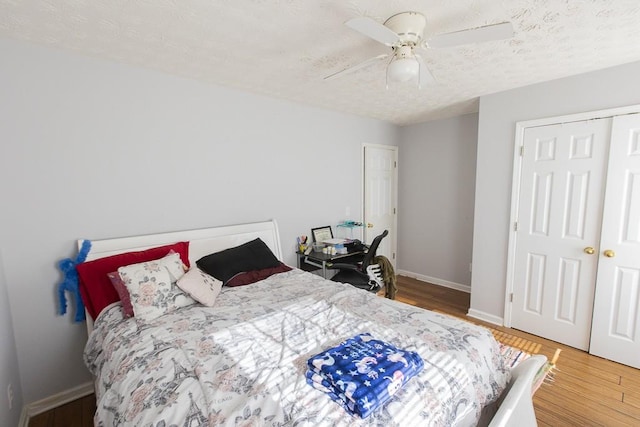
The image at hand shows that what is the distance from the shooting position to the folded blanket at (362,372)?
1.05 meters

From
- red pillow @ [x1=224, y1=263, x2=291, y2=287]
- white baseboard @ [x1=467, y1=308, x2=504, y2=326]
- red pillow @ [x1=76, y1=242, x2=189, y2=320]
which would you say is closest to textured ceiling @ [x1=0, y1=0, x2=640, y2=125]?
red pillow @ [x1=76, y1=242, x2=189, y2=320]

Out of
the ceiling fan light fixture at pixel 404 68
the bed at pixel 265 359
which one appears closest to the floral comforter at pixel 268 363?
the bed at pixel 265 359

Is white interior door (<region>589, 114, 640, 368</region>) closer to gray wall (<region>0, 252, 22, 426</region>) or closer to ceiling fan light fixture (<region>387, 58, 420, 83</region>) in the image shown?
ceiling fan light fixture (<region>387, 58, 420, 83</region>)

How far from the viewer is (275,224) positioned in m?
3.07

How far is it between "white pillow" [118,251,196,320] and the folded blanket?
3.67ft

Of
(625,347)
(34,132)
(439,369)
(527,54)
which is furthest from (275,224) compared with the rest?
(625,347)

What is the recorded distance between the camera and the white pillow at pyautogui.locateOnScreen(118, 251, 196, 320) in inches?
70.7

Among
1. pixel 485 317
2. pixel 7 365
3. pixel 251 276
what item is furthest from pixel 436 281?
pixel 7 365

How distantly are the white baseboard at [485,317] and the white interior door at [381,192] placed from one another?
145 cm

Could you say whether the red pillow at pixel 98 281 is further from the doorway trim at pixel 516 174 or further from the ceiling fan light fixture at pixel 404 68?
the doorway trim at pixel 516 174

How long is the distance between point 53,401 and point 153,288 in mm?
1195

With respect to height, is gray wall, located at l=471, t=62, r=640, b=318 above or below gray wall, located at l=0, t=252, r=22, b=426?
above

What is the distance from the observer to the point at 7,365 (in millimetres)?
1693

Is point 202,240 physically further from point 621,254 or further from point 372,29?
point 621,254
